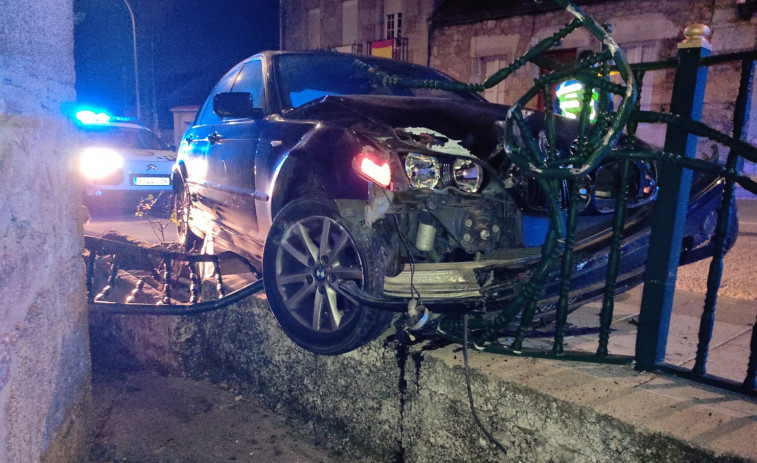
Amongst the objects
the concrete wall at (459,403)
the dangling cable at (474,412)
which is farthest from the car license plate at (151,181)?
the dangling cable at (474,412)

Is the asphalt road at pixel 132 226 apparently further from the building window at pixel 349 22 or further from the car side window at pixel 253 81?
the building window at pixel 349 22

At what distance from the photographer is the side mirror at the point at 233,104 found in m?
3.44

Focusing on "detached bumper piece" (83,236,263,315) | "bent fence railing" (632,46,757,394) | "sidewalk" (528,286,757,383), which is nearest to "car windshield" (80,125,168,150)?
"detached bumper piece" (83,236,263,315)

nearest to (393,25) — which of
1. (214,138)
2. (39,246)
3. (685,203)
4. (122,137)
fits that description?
(122,137)

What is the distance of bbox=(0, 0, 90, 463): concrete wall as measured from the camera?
198 centimetres

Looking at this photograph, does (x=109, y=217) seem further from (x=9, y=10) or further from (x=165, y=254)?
(x=9, y=10)

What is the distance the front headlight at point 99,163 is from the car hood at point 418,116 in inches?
272

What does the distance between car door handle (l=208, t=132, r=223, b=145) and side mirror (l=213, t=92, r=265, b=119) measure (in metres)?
0.67

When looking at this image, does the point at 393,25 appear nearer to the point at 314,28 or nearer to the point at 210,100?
the point at 314,28

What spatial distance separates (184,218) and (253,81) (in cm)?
195

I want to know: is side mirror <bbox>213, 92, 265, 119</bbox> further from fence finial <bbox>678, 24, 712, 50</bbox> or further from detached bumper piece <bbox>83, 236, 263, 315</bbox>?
fence finial <bbox>678, 24, 712, 50</bbox>

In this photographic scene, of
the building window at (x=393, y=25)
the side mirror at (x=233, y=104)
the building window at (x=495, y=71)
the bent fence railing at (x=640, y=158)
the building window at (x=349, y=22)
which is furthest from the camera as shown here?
the building window at (x=349, y=22)

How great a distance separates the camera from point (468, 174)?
2.45m

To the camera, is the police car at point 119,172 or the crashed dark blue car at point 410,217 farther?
the police car at point 119,172
